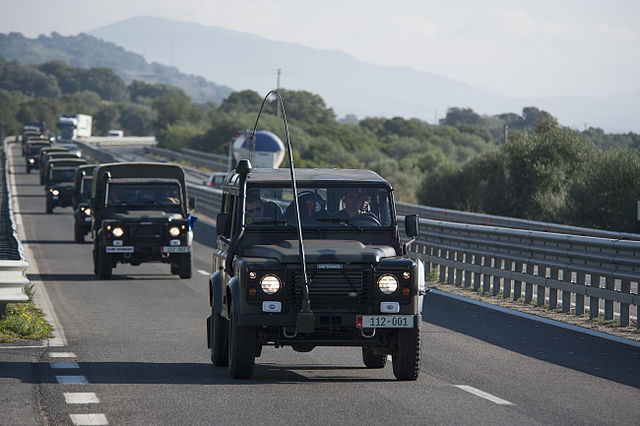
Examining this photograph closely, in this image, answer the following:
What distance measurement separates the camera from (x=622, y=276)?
13406mm

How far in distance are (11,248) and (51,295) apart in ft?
9.24

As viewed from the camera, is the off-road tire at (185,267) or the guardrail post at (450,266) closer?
the guardrail post at (450,266)

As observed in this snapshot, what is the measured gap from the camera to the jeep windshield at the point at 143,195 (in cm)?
2142

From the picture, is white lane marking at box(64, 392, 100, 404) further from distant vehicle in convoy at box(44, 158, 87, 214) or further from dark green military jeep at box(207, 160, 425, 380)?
distant vehicle in convoy at box(44, 158, 87, 214)

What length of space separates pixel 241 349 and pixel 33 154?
6977 centimetres

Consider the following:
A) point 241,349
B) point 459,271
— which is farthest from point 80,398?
point 459,271

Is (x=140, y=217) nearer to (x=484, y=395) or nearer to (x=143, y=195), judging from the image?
(x=143, y=195)

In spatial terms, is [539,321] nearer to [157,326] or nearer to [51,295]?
[157,326]

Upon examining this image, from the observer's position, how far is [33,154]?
7619 centimetres

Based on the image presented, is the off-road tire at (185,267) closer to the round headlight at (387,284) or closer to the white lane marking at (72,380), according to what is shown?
the white lane marking at (72,380)

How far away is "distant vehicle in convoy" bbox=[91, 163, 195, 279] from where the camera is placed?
67.7 feet

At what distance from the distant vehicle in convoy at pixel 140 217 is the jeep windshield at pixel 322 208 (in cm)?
1067

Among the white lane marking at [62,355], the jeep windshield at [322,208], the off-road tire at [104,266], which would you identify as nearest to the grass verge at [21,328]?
the white lane marking at [62,355]

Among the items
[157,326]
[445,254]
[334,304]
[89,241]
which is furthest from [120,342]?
[89,241]
